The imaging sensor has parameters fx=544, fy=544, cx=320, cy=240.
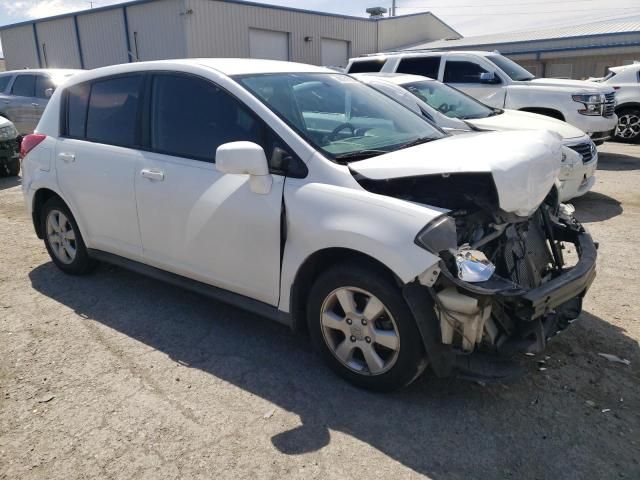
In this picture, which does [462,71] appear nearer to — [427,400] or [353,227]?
[353,227]

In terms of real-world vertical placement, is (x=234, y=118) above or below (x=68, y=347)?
above

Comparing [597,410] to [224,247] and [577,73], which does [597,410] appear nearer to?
[224,247]

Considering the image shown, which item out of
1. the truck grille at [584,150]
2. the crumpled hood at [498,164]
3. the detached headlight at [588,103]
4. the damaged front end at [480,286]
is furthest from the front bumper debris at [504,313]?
the detached headlight at [588,103]

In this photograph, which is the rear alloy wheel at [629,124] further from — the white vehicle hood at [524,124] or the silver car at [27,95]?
the silver car at [27,95]

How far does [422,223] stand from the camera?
2711mm

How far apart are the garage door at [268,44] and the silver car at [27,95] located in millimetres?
13237

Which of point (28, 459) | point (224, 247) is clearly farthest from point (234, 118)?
point (28, 459)

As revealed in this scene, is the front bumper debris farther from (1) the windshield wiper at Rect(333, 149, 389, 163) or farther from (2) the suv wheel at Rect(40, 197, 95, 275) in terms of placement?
(2) the suv wheel at Rect(40, 197, 95, 275)

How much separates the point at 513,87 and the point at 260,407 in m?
8.94

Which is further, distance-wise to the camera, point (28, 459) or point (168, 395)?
point (168, 395)

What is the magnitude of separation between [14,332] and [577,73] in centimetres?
2668

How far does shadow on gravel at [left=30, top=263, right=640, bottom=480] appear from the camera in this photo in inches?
103

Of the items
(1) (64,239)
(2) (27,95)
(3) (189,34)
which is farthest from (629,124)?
(3) (189,34)

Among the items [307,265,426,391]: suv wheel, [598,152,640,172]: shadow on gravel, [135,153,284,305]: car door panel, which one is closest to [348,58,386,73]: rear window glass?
[598,152,640,172]: shadow on gravel
